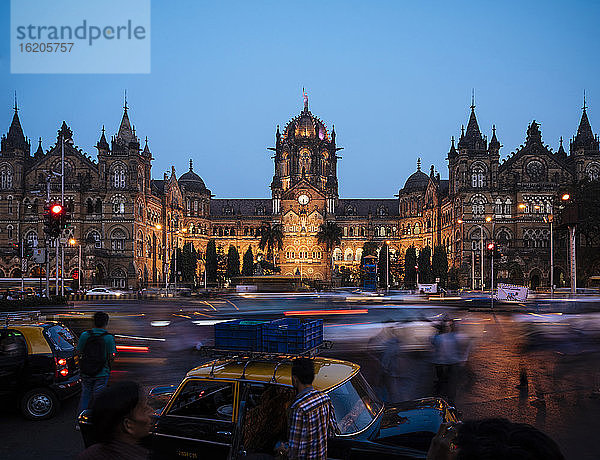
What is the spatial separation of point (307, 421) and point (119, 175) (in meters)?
74.0

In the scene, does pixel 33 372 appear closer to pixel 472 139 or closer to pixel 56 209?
pixel 56 209

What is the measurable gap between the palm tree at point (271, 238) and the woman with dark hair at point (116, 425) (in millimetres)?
93918

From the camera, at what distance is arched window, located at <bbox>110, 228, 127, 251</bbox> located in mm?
72750

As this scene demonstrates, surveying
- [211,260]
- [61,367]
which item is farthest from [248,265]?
[61,367]

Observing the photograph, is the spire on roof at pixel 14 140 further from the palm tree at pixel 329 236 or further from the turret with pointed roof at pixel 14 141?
the palm tree at pixel 329 236

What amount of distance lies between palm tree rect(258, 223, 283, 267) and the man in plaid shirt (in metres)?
92.2

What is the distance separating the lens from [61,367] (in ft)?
Answer: 33.9

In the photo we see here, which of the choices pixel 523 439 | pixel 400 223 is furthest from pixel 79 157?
pixel 523 439

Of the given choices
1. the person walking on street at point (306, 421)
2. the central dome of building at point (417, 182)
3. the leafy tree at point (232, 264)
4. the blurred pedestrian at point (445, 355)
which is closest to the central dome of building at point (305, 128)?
the central dome of building at point (417, 182)

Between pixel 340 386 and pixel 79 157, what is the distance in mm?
76819

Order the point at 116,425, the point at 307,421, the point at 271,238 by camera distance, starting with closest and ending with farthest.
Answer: the point at 116,425, the point at 307,421, the point at 271,238

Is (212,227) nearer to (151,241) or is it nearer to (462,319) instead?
(151,241)

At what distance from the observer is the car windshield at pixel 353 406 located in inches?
237

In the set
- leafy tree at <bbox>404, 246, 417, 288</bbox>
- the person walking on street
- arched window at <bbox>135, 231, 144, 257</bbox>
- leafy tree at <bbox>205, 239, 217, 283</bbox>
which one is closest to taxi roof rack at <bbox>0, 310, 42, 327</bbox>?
the person walking on street
